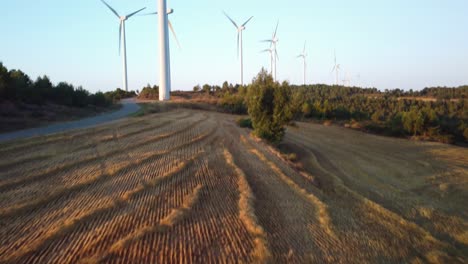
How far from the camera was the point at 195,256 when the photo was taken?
6191 millimetres

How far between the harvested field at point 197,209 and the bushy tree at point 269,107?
18.2 ft

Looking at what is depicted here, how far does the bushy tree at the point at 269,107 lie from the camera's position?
78.5 ft

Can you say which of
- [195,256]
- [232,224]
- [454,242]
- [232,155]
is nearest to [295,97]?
[232,155]

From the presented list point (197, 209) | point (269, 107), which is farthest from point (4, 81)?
point (197, 209)

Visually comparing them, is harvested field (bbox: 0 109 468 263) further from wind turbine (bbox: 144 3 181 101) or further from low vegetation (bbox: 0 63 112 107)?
wind turbine (bbox: 144 3 181 101)

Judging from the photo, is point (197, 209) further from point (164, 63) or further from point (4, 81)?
point (164, 63)

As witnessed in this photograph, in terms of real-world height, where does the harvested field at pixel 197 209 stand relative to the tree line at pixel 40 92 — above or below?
below

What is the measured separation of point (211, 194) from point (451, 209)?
10535mm

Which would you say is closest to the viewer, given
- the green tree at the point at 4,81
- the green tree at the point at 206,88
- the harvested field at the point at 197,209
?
the harvested field at the point at 197,209

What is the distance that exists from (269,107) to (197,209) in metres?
16.9

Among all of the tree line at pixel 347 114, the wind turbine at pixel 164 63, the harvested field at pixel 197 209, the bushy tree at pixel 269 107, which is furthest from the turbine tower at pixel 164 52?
the harvested field at pixel 197 209

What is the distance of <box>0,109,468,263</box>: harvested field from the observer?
6.46 meters

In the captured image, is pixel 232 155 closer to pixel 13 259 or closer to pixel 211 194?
pixel 211 194

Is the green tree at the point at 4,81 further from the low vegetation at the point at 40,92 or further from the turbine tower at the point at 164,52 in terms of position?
the turbine tower at the point at 164,52
